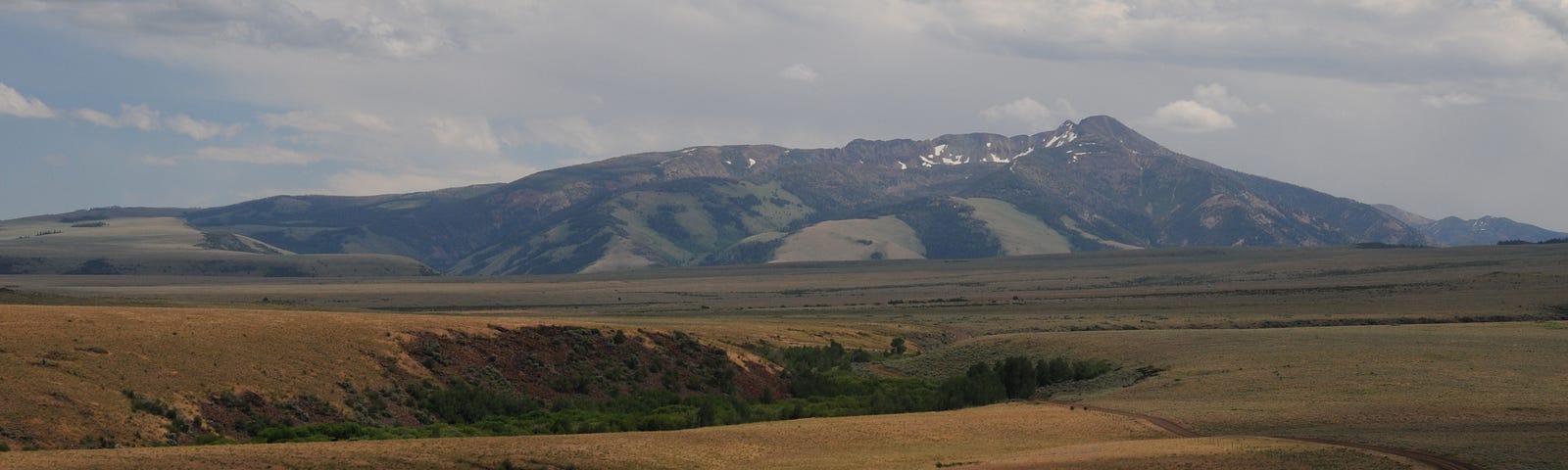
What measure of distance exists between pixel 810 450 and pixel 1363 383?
1161 inches

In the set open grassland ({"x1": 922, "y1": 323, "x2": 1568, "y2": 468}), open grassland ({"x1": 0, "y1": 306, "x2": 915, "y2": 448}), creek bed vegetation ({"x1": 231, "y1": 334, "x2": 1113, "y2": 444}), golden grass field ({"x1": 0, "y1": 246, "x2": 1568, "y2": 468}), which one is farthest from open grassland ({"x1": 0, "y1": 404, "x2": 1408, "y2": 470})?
open grassland ({"x1": 0, "y1": 306, "x2": 915, "y2": 448})

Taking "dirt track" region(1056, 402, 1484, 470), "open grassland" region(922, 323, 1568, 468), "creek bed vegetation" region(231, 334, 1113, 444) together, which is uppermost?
"open grassland" region(922, 323, 1568, 468)

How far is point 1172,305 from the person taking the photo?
14600 cm

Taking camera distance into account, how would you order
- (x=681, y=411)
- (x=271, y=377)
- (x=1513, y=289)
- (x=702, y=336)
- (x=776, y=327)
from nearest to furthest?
1. (x=271, y=377)
2. (x=681, y=411)
3. (x=702, y=336)
4. (x=776, y=327)
5. (x=1513, y=289)

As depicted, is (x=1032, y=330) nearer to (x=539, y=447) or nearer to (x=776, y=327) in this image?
(x=776, y=327)

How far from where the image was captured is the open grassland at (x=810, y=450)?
38656 millimetres

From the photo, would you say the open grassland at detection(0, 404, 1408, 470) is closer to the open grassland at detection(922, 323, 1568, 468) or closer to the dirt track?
the dirt track

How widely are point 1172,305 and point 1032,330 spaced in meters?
42.2

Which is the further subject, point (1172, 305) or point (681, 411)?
point (1172, 305)

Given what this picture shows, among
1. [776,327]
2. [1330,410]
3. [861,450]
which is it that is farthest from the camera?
[776,327]

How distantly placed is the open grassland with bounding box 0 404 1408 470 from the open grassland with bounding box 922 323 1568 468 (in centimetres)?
401

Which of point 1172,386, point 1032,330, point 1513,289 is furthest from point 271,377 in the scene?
point 1513,289

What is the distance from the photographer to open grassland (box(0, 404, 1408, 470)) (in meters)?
38.7

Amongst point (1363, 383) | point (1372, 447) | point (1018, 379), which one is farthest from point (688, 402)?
point (1372, 447)
